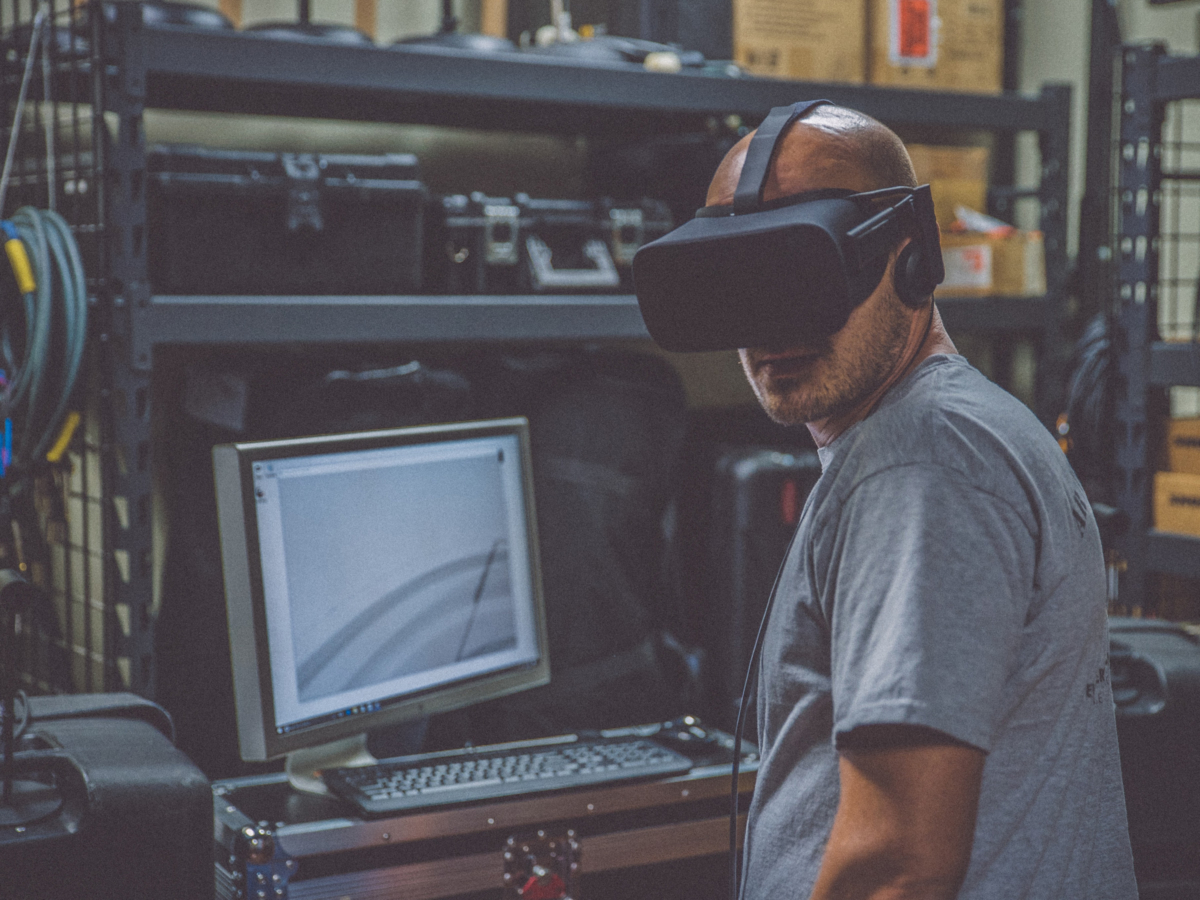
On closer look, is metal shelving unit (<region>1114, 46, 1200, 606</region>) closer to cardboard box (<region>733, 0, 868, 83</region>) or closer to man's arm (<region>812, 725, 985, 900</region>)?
cardboard box (<region>733, 0, 868, 83</region>)

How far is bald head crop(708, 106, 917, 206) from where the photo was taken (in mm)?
909

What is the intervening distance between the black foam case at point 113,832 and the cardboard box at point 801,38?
164cm

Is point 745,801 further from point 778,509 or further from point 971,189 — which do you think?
point 971,189

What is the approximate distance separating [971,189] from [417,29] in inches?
45.1

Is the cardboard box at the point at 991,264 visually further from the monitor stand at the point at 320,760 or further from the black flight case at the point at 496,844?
the monitor stand at the point at 320,760

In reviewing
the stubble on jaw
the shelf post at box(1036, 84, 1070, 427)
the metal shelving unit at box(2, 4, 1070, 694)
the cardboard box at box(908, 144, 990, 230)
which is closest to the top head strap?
the stubble on jaw

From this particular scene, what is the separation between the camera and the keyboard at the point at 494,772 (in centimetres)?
141

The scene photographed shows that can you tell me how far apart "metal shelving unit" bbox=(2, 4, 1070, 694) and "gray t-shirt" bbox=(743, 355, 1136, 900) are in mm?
1056

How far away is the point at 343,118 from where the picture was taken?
90.7 inches

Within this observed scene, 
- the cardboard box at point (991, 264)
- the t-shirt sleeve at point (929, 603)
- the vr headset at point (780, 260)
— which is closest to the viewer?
the t-shirt sleeve at point (929, 603)

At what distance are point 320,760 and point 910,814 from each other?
0.94 m

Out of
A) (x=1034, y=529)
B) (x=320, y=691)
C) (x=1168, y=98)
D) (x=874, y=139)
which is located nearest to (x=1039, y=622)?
(x=1034, y=529)

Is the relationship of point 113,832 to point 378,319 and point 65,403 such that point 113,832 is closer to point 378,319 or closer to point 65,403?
point 65,403

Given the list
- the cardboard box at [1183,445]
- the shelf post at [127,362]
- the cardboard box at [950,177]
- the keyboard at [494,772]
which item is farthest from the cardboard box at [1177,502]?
the shelf post at [127,362]
